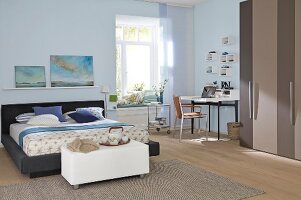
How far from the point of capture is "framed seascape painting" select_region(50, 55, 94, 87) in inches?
247

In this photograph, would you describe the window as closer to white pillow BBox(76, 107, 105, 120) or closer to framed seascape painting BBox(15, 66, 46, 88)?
white pillow BBox(76, 107, 105, 120)

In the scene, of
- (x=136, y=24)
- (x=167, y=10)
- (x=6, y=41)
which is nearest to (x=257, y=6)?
(x=167, y=10)

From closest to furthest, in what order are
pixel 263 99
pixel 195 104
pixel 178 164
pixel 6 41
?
pixel 178 164 < pixel 263 99 < pixel 6 41 < pixel 195 104

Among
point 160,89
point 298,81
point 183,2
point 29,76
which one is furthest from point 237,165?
point 183,2

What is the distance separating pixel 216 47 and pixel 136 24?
180 centimetres

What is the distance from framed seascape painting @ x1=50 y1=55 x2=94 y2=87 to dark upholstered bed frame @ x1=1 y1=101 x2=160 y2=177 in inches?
14.9

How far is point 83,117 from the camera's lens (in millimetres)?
5590

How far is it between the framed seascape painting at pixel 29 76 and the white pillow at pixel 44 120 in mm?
915

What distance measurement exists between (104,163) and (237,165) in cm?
184

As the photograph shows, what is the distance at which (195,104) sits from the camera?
23.7 feet

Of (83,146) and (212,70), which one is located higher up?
(212,70)

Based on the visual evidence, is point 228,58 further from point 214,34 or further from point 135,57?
point 135,57

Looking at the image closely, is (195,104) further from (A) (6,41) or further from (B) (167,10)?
(A) (6,41)

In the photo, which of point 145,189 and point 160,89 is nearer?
point 145,189
